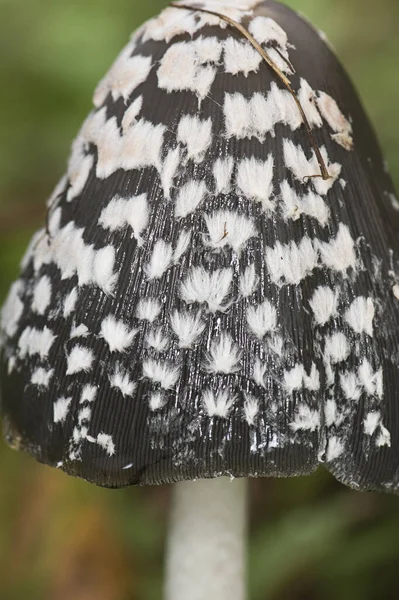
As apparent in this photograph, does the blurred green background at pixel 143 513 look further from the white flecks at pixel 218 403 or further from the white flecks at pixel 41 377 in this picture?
the white flecks at pixel 218 403

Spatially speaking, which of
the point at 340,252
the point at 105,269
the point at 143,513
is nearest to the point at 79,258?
the point at 105,269

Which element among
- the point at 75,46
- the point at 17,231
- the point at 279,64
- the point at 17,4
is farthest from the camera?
the point at 17,4

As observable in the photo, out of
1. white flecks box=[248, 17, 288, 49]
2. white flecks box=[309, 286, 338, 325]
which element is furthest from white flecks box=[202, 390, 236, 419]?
white flecks box=[248, 17, 288, 49]

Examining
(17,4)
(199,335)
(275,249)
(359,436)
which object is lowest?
(359,436)

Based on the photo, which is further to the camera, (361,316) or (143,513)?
(143,513)

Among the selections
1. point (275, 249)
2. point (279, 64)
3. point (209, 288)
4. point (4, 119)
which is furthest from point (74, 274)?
point (4, 119)

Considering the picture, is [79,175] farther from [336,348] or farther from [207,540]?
[207,540]

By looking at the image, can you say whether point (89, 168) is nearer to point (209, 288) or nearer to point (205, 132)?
point (205, 132)

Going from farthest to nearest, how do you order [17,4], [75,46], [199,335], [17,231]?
[17,4], [75,46], [17,231], [199,335]
